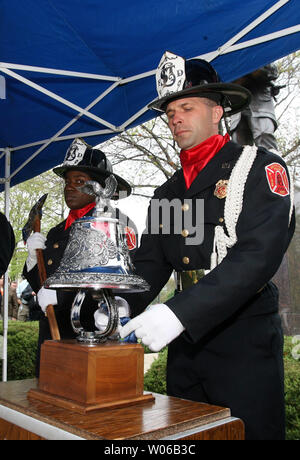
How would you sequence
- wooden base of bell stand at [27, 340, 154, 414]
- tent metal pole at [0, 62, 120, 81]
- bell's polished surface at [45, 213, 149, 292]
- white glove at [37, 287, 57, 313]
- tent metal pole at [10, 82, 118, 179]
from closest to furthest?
wooden base of bell stand at [27, 340, 154, 414] < bell's polished surface at [45, 213, 149, 292] < white glove at [37, 287, 57, 313] < tent metal pole at [0, 62, 120, 81] < tent metal pole at [10, 82, 118, 179]

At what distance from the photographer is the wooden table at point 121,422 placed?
1.00 m

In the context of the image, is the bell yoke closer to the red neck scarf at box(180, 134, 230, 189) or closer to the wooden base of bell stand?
the wooden base of bell stand

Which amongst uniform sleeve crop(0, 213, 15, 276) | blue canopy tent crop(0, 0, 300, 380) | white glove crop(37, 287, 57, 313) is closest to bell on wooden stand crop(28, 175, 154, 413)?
white glove crop(37, 287, 57, 313)

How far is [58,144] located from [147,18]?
87.2 inches

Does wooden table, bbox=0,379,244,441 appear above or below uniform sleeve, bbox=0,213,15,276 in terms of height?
below

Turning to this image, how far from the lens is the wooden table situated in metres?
1.00

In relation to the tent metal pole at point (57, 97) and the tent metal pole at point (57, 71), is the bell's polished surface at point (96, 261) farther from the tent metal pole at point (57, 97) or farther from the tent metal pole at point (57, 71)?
the tent metal pole at point (57, 97)

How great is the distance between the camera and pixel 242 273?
1.36m

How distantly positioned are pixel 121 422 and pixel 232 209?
2.95 feet

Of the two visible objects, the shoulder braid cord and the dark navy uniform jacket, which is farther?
the shoulder braid cord

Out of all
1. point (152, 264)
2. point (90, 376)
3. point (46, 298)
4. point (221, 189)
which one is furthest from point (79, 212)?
point (90, 376)

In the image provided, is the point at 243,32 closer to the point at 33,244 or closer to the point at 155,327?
the point at 33,244

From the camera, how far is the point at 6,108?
4383 mm

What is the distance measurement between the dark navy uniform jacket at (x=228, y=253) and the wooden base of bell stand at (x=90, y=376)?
0.67ft
